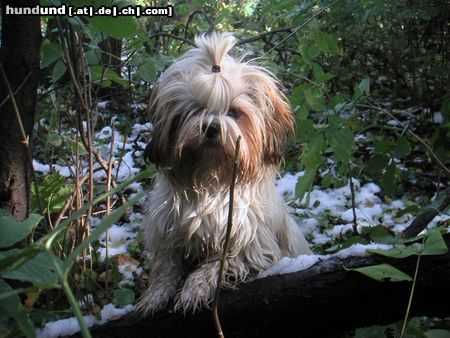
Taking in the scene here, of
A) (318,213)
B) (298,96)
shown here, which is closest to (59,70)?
(298,96)

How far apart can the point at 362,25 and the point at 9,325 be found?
17.3 ft

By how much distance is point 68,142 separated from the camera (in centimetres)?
293

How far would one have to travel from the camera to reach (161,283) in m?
2.32

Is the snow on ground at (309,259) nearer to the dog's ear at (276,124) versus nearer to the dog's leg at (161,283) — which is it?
the dog's leg at (161,283)

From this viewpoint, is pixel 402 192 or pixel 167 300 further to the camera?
pixel 402 192

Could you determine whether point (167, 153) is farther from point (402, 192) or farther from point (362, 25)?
point (362, 25)

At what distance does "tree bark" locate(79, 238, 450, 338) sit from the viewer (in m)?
1.53

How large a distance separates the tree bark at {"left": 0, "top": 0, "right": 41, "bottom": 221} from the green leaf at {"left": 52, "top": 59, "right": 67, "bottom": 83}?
7cm

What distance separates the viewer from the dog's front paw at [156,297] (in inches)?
82.4

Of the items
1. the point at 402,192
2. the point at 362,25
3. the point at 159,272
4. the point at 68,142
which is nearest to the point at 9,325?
the point at 159,272

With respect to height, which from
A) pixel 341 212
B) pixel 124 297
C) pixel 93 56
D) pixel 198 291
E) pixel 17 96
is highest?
pixel 93 56

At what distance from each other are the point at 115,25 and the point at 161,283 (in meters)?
1.16

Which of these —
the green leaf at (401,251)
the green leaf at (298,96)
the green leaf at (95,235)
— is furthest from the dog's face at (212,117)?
the green leaf at (95,235)

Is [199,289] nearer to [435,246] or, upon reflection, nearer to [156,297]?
[156,297]
